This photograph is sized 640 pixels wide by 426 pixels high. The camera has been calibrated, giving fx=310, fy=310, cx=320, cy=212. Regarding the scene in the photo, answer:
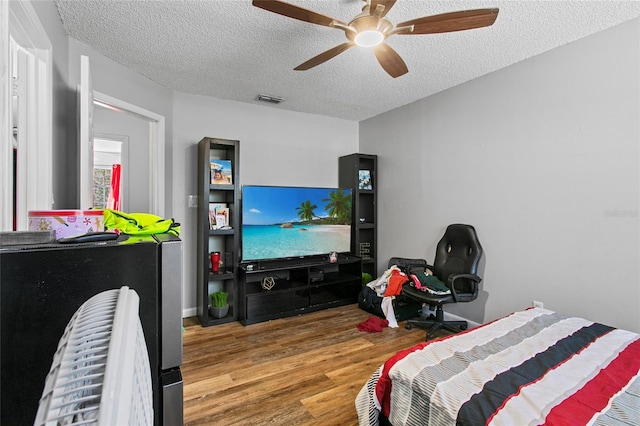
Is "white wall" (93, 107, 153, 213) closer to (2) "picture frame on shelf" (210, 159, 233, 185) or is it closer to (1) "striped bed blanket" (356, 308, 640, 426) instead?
(2) "picture frame on shelf" (210, 159, 233, 185)

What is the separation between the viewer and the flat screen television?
3.46 m

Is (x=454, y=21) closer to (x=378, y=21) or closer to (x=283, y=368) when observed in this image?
(x=378, y=21)

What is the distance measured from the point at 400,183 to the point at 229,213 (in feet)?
7.04

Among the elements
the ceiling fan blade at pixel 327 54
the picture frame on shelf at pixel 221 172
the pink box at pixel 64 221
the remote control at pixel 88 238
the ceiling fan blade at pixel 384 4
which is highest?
the ceiling fan blade at pixel 327 54

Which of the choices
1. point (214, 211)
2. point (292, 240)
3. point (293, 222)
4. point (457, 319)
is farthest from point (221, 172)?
point (457, 319)

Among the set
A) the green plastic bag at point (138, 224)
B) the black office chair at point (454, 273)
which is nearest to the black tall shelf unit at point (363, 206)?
the black office chair at point (454, 273)

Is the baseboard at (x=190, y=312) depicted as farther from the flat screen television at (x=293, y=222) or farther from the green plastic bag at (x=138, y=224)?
the green plastic bag at (x=138, y=224)

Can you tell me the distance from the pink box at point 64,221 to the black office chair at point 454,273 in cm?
263

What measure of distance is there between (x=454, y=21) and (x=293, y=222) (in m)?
2.57

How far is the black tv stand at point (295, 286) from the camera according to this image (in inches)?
132

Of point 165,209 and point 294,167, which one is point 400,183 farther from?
point 165,209

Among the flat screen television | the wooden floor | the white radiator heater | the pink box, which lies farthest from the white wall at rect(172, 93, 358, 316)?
the white radiator heater

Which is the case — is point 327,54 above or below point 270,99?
below

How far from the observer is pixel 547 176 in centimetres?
256
